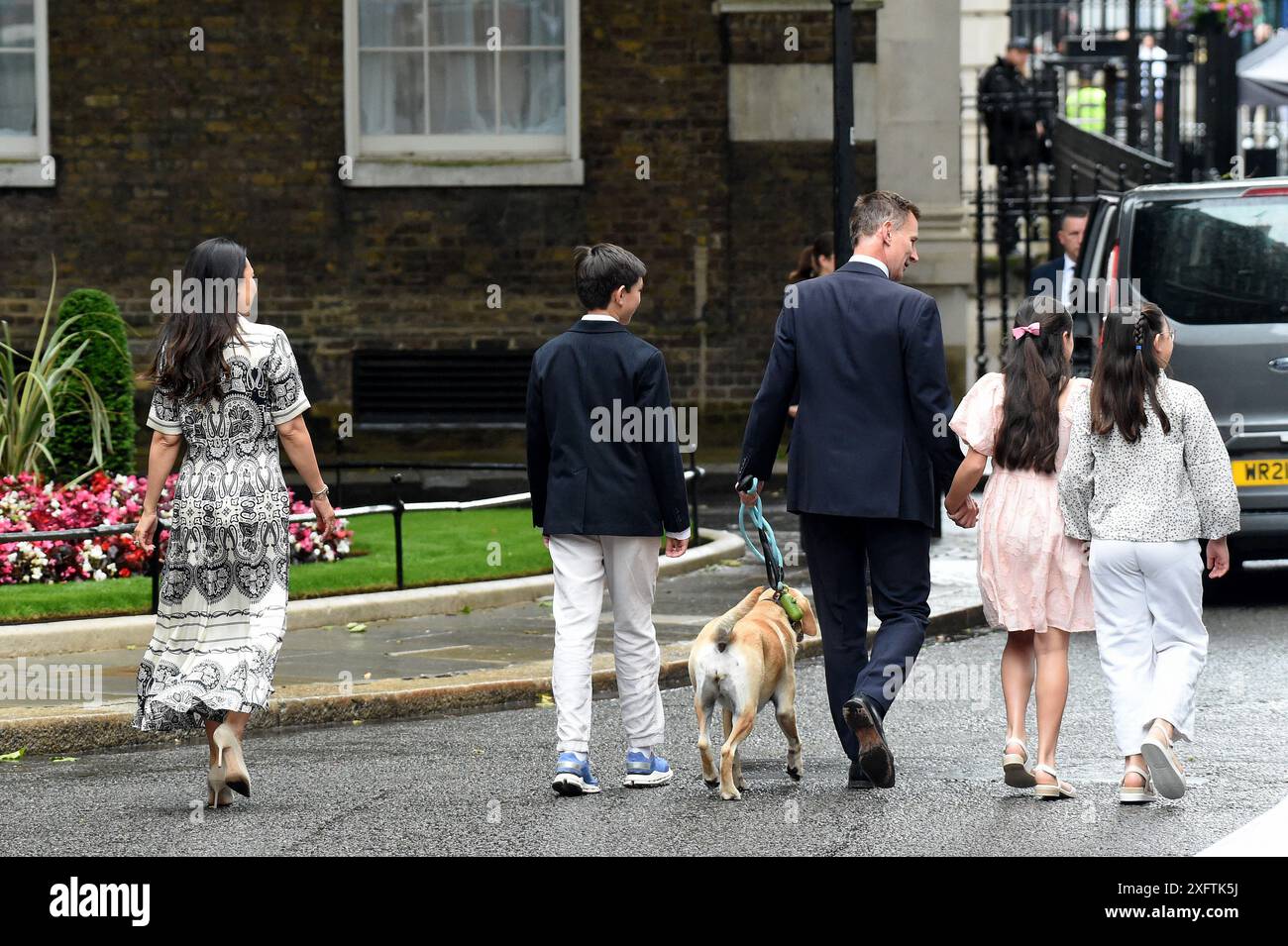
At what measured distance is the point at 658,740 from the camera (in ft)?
23.7

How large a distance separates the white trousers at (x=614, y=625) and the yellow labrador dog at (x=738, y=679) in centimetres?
29

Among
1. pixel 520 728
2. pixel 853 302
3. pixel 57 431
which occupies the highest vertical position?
pixel 853 302

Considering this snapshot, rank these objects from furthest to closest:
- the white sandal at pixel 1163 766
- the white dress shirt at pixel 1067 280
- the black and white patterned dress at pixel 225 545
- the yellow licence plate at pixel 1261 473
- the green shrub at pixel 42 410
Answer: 1. the white dress shirt at pixel 1067 280
2. the green shrub at pixel 42 410
3. the yellow licence plate at pixel 1261 473
4. the black and white patterned dress at pixel 225 545
5. the white sandal at pixel 1163 766

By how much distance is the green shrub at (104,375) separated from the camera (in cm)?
1238

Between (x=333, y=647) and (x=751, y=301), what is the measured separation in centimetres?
852

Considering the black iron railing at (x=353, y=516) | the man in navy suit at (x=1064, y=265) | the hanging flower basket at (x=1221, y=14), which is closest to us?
the black iron railing at (x=353, y=516)

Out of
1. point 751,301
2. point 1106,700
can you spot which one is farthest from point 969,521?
point 751,301

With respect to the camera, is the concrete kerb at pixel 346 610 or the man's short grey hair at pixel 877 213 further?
the concrete kerb at pixel 346 610

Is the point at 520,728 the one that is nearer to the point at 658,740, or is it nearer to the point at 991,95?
the point at 658,740

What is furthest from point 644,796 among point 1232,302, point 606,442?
point 1232,302

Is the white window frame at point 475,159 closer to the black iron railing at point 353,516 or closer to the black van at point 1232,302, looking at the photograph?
the black iron railing at point 353,516

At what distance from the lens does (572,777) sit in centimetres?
699

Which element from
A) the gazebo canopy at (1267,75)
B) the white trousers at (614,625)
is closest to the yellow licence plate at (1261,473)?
the white trousers at (614,625)

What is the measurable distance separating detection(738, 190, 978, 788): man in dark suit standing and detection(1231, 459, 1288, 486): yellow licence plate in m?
4.10
